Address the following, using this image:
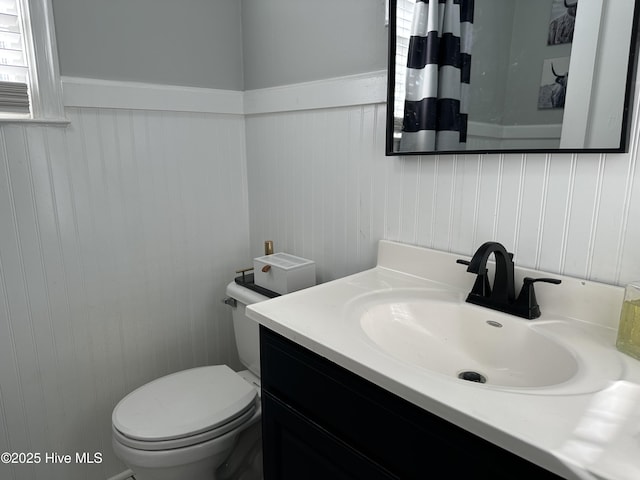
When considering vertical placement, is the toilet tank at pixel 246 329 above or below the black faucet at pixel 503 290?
below

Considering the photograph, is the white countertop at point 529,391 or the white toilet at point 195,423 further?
the white toilet at point 195,423

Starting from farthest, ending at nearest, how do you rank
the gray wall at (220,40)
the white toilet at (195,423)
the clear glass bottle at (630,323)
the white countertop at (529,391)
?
the gray wall at (220,40) < the white toilet at (195,423) < the clear glass bottle at (630,323) < the white countertop at (529,391)

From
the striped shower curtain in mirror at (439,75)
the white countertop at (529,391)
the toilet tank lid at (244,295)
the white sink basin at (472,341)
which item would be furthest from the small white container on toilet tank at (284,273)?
the striped shower curtain in mirror at (439,75)

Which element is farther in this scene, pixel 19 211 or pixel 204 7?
pixel 204 7

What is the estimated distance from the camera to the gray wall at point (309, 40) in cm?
126

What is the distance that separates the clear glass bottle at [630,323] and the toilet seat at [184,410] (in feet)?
3.36

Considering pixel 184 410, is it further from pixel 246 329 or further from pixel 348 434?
pixel 348 434

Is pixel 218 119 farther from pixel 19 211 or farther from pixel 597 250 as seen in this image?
pixel 597 250

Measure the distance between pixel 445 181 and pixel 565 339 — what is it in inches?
19.5

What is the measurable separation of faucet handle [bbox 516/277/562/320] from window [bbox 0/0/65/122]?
146 cm

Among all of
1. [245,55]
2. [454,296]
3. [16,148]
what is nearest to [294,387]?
[454,296]

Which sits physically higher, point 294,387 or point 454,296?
point 454,296

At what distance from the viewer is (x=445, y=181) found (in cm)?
114

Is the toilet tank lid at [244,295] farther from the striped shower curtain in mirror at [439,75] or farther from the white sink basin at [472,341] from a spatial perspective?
the striped shower curtain in mirror at [439,75]
